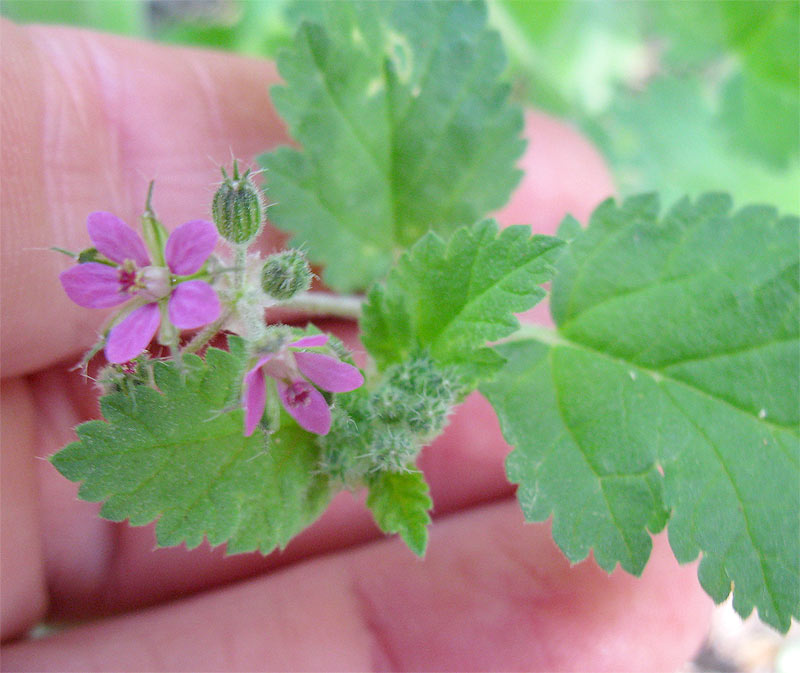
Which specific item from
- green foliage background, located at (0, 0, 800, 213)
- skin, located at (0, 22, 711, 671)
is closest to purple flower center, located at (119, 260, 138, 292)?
skin, located at (0, 22, 711, 671)

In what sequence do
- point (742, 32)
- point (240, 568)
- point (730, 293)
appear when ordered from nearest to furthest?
point (730, 293) < point (240, 568) < point (742, 32)

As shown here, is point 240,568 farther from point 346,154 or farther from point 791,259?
point 791,259

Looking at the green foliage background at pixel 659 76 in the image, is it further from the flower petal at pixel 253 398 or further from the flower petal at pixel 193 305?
the flower petal at pixel 253 398

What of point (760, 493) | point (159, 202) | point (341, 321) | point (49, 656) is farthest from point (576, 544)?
point (159, 202)

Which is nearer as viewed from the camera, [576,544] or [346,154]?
[576,544]

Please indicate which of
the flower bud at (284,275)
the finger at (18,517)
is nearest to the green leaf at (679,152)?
the flower bud at (284,275)

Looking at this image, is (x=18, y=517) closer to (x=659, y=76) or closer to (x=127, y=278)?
(x=127, y=278)

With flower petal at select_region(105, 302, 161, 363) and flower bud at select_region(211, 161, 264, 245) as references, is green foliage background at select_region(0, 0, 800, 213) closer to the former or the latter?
flower bud at select_region(211, 161, 264, 245)

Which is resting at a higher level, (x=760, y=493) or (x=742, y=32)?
(x=742, y=32)
